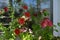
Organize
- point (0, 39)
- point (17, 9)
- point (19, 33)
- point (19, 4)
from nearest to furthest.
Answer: point (19, 33) → point (0, 39) → point (19, 4) → point (17, 9)

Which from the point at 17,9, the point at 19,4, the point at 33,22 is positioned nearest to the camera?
the point at 33,22

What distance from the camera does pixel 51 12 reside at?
3344mm

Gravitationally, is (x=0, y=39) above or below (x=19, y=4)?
below

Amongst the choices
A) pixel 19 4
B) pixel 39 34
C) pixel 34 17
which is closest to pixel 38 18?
pixel 34 17

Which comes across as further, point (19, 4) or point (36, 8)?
point (36, 8)

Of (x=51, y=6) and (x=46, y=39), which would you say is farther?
(x=51, y=6)

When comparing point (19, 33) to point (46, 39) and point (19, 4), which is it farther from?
point (19, 4)

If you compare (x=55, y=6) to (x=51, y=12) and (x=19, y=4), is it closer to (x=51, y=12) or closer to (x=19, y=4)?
(x=51, y=12)

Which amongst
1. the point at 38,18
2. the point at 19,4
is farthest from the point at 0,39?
the point at 19,4

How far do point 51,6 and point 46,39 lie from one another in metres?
1.41

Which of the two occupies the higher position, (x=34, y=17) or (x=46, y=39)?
(x=34, y=17)

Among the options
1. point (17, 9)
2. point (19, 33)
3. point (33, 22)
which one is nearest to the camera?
point (19, 33)

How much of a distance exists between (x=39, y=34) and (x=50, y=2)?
1.42 metres

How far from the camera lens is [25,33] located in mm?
1963
